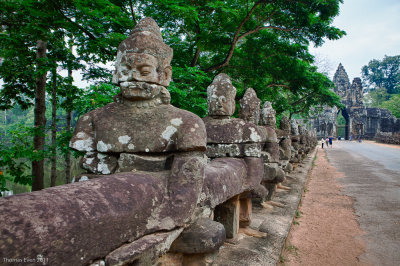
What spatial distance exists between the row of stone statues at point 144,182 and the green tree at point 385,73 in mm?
68902

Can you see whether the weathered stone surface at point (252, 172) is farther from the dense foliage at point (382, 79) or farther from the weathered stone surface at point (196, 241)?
the dense foliage at point (382, 79)

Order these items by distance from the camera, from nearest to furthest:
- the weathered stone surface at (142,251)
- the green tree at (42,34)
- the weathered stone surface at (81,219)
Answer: the weathered stone surface at (81,219) < the weathered stone surface at (142,251) < the green tree at (42,34)

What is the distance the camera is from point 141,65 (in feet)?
6.59

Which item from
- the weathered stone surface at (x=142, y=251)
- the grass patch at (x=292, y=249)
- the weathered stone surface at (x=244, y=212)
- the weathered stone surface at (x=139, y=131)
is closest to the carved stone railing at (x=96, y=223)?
the weathered stone surface at (x=142, y=251)

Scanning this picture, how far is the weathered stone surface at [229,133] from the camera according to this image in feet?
10.7

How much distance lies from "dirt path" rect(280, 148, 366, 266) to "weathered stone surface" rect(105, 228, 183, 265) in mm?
2173

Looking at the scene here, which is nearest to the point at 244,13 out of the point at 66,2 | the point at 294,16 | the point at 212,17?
the point at 212,17

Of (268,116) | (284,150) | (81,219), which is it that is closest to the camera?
(81,219)

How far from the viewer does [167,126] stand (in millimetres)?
1989

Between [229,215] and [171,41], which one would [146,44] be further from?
[171,41]

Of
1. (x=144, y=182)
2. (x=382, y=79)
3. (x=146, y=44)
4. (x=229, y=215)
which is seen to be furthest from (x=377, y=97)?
(x=144, y=182)

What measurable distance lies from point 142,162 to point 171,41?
5.38 meters

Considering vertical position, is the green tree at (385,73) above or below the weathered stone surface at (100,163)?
above

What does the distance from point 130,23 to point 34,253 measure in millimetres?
5040
